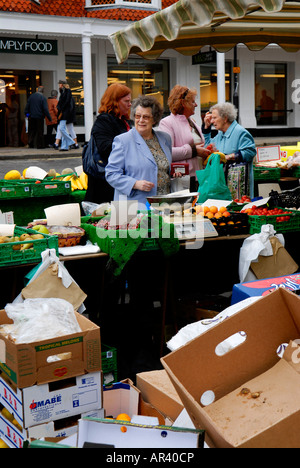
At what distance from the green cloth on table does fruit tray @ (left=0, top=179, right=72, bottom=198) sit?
7.33 ft

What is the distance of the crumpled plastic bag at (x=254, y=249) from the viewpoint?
15.8 ft

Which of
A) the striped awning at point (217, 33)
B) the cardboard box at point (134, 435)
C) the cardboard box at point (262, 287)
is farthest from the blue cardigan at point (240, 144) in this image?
the cardboard box at point (134, 435)

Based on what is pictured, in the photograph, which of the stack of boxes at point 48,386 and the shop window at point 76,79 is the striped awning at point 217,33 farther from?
the shop window at point 76,79

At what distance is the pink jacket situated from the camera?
6137mm

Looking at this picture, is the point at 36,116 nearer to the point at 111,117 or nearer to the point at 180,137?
the point at 180,137

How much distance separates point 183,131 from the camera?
20.8 feet

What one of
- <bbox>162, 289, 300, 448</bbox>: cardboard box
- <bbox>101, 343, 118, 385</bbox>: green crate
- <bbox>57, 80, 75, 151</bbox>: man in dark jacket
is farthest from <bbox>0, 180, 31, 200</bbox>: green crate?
<bbox>57, 80, 75, 151</bbox>: man in dark jacket

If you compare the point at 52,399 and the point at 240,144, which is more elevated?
the point at 240,144

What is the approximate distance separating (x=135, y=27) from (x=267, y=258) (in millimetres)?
2105

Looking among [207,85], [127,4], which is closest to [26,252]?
[127,4]

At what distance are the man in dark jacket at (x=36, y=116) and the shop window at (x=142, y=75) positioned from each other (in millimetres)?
4345

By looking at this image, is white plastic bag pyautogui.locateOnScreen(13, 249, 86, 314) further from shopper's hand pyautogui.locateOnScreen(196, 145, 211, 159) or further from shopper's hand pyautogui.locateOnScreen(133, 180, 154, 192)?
shopper's hand pyautogui.locateOnScreen(196, 145, 211, 159)

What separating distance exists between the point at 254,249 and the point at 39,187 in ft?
9.59

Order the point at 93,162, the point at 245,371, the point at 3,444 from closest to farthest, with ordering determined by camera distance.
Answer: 1. the point at 245,371
2. the point at 3,444
3. the point at 93,162
